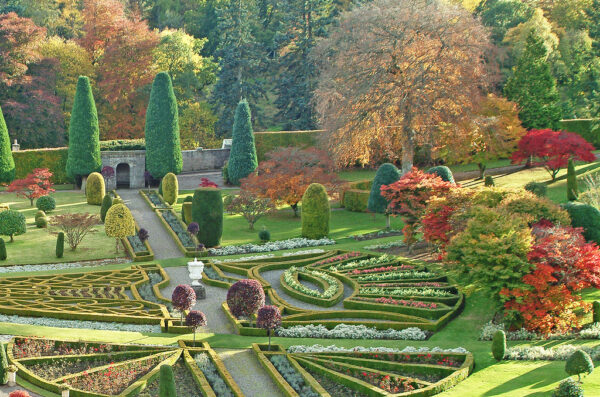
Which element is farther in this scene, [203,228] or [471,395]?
[203,228]

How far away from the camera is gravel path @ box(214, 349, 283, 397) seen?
67.1ft

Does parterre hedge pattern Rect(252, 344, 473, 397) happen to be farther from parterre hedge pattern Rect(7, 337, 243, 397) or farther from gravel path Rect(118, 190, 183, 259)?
gravel path Rect(118, 190, 183, 259)

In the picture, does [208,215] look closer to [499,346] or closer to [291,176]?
[291,176]

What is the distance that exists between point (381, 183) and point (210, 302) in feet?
55.7

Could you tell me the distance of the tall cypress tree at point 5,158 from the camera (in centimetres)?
5347

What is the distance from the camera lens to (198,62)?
72000 millimetres

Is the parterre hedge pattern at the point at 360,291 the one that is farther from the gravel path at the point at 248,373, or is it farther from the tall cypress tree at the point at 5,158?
the tall cypress tree at the point at 5,158

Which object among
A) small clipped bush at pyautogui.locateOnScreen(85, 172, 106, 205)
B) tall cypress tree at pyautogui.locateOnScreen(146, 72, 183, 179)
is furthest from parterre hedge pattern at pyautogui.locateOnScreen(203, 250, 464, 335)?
tall cypress tree at pyautogui.locateOnScreen(146, 72, 183, 179)

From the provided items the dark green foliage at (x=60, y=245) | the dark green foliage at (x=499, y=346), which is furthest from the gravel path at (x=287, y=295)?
the dark green foliage at (x=60, y=245)

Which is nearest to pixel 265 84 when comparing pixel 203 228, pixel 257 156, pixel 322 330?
pixel 257 156

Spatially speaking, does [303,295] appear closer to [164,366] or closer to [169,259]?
[169,259]

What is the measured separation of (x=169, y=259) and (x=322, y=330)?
1359cm

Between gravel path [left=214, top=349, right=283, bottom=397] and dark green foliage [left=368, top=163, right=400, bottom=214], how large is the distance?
21796mm

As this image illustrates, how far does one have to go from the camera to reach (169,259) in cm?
3697
